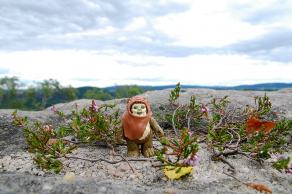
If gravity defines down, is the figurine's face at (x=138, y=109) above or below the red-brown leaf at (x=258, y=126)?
above

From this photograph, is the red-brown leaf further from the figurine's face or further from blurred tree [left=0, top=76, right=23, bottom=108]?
blurred tree [left=0, top=76, right=23, bottom=108]

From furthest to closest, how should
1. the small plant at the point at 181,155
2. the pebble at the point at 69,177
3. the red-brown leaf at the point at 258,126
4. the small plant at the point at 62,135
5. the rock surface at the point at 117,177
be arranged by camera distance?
1. the red-brown leaf at the point at 258,126
2. the small plant at the point at 62,135
3. the pebble at the point at 69,177
4. the small plant at the point at 181,155
5. the rock surface at the point at 117,177

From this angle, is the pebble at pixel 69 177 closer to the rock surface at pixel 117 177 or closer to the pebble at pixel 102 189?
the rock surface at pixel 117 177

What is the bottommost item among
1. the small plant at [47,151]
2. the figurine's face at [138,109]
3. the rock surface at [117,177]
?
the rock surface at [117,177]

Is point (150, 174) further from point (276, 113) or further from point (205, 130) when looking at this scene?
point (276, 113)

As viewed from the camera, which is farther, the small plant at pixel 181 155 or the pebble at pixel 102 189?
the small plant at pixel 181 155

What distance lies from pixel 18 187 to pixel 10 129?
3657 mm

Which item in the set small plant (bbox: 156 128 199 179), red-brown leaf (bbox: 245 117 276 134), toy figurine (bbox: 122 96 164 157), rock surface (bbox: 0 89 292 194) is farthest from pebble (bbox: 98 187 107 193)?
red-brown leaf (bbox: 245 117 276 134)

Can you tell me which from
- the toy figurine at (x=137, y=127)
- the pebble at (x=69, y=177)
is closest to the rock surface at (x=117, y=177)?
the pebble at (x=69, y=177)

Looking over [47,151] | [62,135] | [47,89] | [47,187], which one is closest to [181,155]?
[47,187]

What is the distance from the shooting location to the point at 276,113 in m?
8.02

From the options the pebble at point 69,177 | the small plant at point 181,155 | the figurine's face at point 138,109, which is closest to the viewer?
the small plant at point 181,155

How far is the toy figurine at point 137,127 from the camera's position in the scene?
508cm

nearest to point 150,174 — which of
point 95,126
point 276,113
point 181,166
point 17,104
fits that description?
point 181,166
